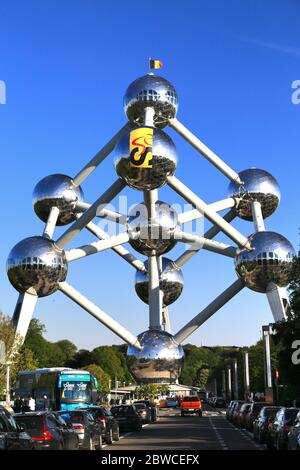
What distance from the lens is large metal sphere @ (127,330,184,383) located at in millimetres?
38344

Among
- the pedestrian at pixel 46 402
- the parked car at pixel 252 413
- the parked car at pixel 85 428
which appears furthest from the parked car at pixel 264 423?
the pedestrian at pixel 46 402

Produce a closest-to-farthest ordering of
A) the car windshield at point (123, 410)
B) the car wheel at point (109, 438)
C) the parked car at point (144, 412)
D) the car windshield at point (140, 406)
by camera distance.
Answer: the car wheel at point (109, 438)
the car windshield at point (123, 410)
the parked car at point (144, 412)
the car windshield at point (140, 406)

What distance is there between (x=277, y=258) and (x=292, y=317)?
969 cm

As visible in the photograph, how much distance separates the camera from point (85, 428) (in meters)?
18.9

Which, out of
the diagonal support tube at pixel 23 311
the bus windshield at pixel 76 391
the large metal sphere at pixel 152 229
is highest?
the large metal sphere at pixel 152 229

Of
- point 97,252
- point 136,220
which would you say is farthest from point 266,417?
point 97,252

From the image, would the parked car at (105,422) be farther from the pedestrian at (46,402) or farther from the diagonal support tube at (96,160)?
the diagonal support tube at (96,160)

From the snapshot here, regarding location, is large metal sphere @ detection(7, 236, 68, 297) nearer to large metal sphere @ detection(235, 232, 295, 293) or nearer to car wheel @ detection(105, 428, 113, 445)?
large metal sphere @ detection(235, 232, 295, 293)

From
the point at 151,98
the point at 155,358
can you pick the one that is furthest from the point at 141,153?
the point at 155,358

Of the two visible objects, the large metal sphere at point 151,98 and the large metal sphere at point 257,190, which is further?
the large metal sphere at point 257,190

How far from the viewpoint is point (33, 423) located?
14844 millimetres

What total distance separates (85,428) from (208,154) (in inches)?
991

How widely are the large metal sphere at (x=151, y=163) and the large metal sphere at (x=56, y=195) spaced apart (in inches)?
333

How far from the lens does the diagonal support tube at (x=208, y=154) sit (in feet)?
135
